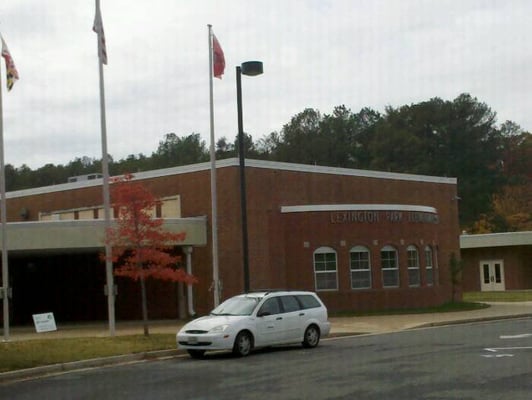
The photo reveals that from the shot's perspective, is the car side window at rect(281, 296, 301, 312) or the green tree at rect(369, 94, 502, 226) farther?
the green tree at rect(369, 94, 502, 226)

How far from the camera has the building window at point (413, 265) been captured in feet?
126

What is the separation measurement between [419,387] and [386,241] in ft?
78.9

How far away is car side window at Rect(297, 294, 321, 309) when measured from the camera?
72.4 ft

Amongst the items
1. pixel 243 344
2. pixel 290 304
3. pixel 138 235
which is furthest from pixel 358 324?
pixel 243 344

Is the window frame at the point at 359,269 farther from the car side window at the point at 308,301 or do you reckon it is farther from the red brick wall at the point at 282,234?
the car side window at the point at 308,301

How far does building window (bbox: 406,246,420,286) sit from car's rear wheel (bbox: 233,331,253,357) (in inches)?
759

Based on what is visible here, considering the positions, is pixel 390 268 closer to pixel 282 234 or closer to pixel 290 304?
pixel 282 234

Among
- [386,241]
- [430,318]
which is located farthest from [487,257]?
[430,318]

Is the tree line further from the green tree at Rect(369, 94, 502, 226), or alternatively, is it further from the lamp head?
the lamp head

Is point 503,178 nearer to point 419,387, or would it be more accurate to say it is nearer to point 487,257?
point 487,257

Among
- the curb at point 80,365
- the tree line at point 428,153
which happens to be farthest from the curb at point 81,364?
the tree line at point 428,153

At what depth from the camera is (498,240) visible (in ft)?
193

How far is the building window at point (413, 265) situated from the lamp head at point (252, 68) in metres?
16.3

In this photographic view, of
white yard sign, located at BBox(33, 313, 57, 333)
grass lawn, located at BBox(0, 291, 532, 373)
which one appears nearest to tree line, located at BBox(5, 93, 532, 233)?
white yard sign, located at BBox(33, 313, 57, 333)
